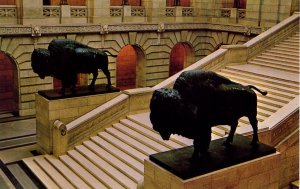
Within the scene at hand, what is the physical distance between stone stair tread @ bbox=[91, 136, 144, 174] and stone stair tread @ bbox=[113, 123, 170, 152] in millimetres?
720

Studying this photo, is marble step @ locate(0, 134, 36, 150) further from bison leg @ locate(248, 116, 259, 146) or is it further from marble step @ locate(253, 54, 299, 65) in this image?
marble step @ locate(253, 54, 299, 65)

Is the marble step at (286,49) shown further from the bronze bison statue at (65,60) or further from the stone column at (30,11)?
the stone column at (30,11)

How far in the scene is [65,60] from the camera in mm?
14828

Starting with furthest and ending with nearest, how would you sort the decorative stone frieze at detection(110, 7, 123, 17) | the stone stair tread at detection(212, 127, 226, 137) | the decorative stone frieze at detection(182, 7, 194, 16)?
1. the decorative stone frieze at detection(182, 7, 194, 16)
2. the decorative stone frieze at detection(110, 7, 123, 17)
3. the stone stair tread at detection(212, 127, 226, 137)

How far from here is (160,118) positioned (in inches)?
348

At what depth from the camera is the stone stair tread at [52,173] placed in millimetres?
12705

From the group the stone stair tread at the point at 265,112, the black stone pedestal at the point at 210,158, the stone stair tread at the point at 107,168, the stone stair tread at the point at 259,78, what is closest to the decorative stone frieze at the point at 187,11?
the stone stair tread at the point at 259,78

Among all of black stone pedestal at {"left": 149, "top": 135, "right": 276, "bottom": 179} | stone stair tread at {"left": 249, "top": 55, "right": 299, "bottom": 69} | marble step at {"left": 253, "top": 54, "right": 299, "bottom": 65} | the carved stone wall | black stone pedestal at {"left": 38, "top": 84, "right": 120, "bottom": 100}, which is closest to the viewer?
black stone pedestal at {"left": 149, "top": 135, "right": 276, "bottom": 179}

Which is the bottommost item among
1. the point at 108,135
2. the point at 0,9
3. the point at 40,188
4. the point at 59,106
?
the point at 40,188

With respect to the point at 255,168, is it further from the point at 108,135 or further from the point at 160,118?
the point at 108,135

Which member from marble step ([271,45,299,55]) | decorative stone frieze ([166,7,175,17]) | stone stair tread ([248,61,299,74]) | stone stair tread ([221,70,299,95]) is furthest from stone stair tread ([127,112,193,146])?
decorative stone frieze ([166,7,175,17])

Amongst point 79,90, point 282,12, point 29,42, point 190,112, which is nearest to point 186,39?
point 282,12

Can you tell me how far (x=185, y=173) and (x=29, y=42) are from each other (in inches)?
538

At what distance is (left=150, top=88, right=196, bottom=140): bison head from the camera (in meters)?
8.73
